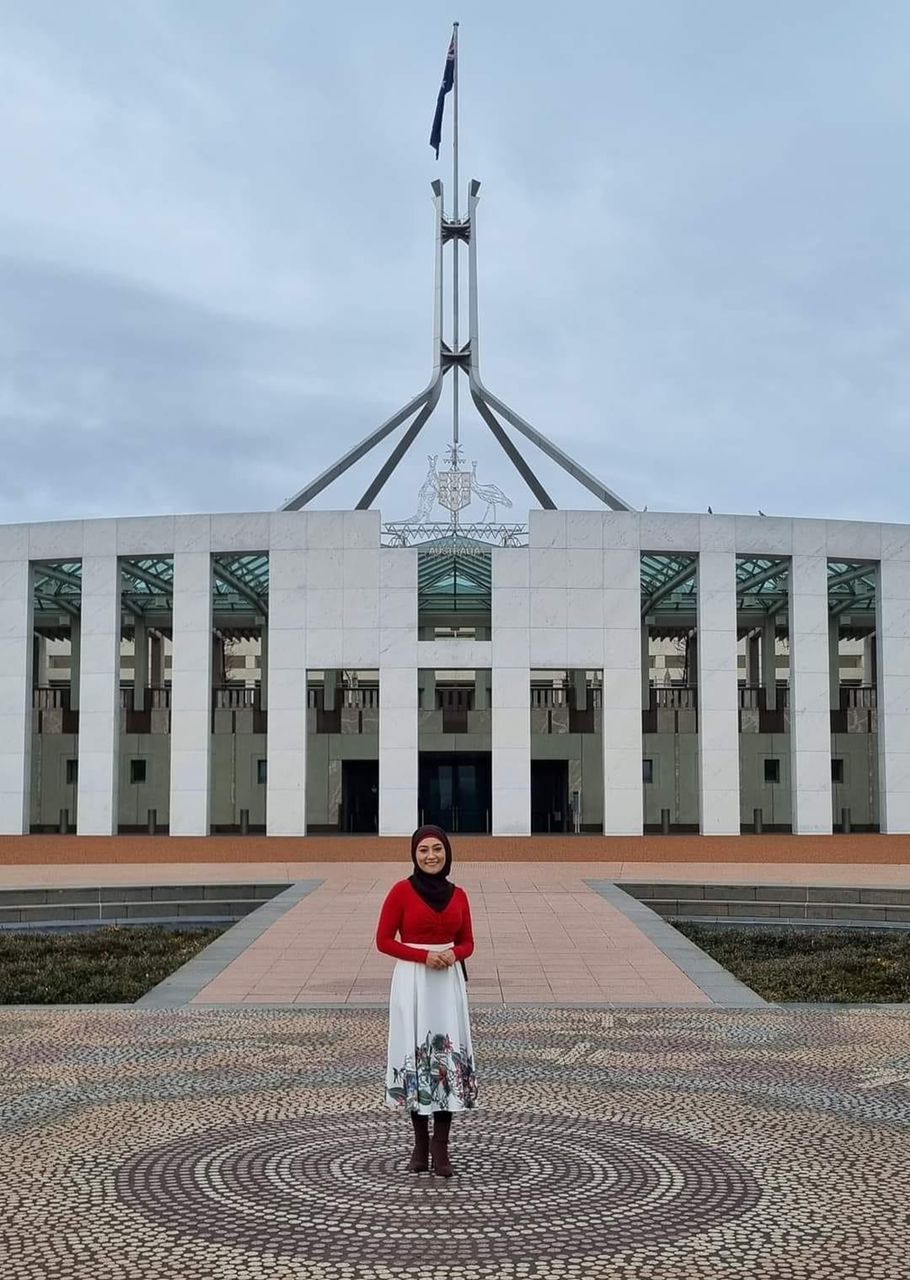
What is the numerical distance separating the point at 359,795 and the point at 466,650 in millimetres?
12594

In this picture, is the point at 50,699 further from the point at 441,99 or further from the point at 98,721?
the point at 441,99

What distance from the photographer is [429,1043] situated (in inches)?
231

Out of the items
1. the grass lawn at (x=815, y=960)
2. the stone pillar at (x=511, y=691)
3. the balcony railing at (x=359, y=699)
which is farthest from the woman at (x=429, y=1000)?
the balcony railing at (x=359, y=699)

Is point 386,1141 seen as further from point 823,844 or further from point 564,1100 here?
point 823,844

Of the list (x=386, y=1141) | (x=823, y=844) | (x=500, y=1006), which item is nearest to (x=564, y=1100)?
(x=386, y=1141)

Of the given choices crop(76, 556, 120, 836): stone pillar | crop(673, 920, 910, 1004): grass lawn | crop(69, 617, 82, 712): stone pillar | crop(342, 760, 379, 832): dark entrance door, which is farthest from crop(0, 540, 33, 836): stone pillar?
crop(673, 920, 910, 1004): grass lawn

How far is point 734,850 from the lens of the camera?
93.2 ft

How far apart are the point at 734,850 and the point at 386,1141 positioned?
2275cm

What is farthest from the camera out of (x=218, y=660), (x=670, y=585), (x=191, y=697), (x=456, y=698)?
Answer: (x=218, y=660)

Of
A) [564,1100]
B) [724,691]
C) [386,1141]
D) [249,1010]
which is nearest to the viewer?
[386,1141]

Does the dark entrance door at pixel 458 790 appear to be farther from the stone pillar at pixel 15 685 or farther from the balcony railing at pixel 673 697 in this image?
the stone pillar at pixel 15 685

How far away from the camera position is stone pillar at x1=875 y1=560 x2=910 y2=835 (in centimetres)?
3456

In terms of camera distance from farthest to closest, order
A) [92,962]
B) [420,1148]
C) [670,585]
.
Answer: [670,585] → [92,962] → [420,1148]

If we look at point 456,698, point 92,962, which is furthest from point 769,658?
point 92,962
